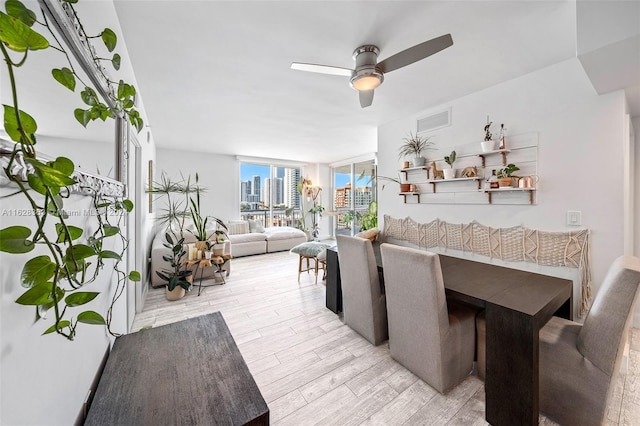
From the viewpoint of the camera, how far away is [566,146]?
219cm

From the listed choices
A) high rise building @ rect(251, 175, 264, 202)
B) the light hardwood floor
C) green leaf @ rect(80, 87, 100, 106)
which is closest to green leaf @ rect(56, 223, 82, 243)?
green leaf @ rect(80, 87, 100, 106)

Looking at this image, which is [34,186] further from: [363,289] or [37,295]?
[363,289]

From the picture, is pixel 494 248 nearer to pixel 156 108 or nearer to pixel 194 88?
pixel 194 88

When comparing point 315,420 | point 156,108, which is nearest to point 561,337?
point 315,420

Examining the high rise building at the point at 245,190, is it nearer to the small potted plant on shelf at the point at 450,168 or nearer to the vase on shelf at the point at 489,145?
the small potted plant on shelf at the point at 450,168

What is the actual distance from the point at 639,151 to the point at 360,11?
3.41 metres

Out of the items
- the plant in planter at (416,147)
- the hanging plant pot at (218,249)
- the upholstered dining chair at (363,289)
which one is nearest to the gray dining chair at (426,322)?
the upholstered dining chair at (363,289)

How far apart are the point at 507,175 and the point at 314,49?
218 cm

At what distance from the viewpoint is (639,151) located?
2.65 meters

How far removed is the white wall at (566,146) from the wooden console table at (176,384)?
2.78 m

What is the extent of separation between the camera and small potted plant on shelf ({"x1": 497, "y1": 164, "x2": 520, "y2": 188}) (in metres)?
2.38

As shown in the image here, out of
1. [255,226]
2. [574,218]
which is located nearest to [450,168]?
[574,218]

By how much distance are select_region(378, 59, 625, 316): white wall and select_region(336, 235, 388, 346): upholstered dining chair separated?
1.52 meters

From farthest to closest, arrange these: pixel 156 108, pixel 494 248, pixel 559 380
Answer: pixel 156 108 < pixel 494 248 < pixel 559 380
